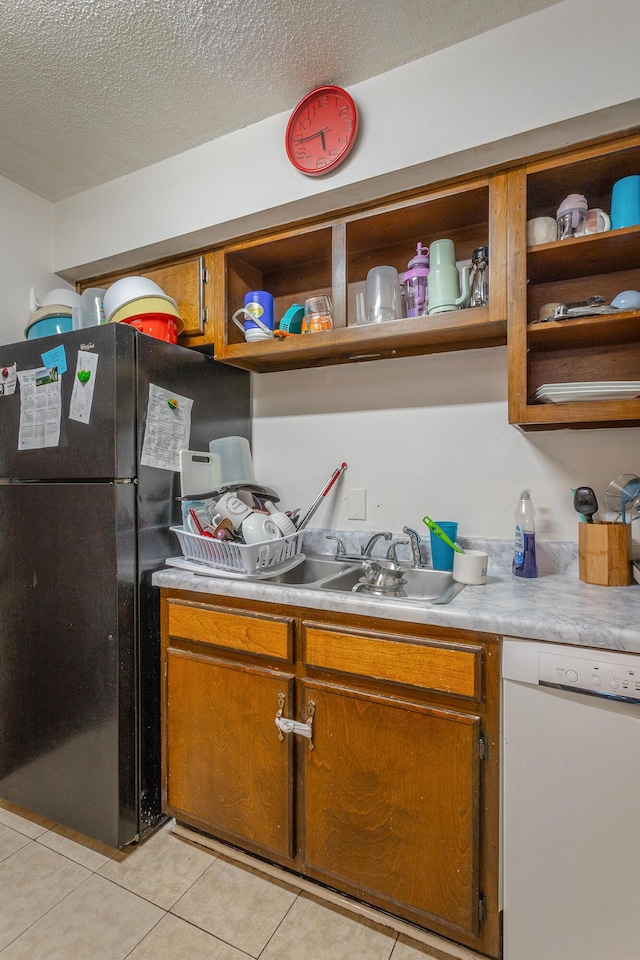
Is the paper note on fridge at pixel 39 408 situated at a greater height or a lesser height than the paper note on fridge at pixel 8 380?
lesser

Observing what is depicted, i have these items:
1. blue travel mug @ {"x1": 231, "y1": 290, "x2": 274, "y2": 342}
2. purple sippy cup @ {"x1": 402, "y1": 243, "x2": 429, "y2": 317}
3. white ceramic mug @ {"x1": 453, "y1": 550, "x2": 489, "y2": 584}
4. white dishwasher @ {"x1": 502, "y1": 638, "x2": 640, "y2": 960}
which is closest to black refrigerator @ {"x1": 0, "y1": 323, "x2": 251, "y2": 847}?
blue travel mug @ {"x1": 231, "y1": 290, "x2": 274, "y2": 342}

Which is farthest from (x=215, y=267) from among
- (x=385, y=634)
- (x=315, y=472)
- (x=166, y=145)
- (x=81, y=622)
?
(x=385, y=634)

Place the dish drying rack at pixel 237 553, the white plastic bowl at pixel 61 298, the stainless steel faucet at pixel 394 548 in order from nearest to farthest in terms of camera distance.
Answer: the dish drying rack at pixel 237 553 → the stainless steel faucet at pixel 394 548 → the white plastic bowl at pixel 61 298

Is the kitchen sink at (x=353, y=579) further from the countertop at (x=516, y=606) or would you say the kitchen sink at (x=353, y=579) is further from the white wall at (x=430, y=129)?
the white wall at (x=430, y=129)

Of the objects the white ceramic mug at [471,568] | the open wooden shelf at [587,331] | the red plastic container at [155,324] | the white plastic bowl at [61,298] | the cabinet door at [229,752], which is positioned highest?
the white plastic bowl at [61,298]

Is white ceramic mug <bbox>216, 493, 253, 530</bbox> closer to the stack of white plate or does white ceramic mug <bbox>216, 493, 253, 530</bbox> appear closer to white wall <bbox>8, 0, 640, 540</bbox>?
white wall <bbox>8, 0, 640, 540</bbox>

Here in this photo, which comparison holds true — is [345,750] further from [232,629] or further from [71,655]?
[71,655]

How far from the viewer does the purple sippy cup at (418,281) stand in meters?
1.59

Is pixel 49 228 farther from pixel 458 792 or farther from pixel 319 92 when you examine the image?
pixel 458 792

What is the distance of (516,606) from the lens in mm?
1158

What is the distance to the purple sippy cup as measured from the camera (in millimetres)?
1591

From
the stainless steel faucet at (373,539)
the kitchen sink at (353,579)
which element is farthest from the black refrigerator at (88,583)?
the stainless steel faucet at (373,539)

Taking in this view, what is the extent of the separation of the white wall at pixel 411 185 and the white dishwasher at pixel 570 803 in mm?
656

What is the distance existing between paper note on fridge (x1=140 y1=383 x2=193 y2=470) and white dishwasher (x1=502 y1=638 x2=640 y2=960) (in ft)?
3.91
